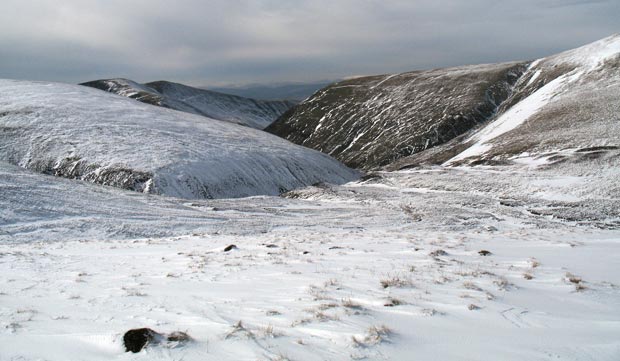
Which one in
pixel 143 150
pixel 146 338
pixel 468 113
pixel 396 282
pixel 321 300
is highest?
pixel 468 113

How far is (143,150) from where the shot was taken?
169ft

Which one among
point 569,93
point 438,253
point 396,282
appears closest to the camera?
point 396,282

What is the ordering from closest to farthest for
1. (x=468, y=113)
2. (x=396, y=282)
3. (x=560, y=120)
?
(x=396, y=282) → (x=560, y=120) → (x=468, y=113)

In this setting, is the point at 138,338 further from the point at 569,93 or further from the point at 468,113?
the point at 468,113

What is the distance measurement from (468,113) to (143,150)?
287 ft

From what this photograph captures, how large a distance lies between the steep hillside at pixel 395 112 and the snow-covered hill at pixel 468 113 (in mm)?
298

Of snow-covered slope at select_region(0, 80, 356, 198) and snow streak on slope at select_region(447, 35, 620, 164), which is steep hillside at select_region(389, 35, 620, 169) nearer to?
snow streak on slope at select_region(447, 35, 620, 164)

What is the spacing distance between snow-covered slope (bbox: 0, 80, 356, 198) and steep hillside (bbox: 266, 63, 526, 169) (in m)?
33.8

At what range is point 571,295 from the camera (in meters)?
7.62

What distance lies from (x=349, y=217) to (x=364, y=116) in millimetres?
95903

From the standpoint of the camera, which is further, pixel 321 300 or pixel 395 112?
pixel 395 112

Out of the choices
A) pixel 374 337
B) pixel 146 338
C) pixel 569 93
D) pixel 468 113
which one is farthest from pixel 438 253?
pixel 468 113

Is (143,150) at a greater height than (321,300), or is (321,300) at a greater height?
(143,150)

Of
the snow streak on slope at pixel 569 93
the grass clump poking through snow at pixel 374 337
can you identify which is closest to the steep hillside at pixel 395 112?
the snow streak on slope at pixel 569 93
